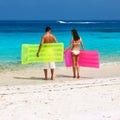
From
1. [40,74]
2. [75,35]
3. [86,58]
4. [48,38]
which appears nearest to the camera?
[48,38]

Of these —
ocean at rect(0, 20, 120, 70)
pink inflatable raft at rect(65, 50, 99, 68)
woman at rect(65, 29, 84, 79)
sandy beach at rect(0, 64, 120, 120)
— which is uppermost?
woman at rect(65, 29, 84, 79)

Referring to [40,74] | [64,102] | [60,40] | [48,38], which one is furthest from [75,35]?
[60,40]

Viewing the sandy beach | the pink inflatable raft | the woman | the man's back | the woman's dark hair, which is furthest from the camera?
the pink inflatable raft

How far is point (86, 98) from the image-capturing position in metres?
7.38

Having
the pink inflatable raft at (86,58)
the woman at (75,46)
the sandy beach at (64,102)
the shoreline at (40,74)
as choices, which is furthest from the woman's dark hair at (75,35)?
the sandy beach at (64,102)

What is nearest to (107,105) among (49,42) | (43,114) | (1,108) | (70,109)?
(70,109)

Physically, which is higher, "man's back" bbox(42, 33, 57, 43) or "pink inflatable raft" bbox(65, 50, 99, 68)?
"man's back" bbox(42, 33, 57, 43)

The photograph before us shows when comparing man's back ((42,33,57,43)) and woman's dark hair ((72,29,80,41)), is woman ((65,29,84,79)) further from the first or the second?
man's back ((42,33,57,43))

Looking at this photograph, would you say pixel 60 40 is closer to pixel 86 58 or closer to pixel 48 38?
pixel 86 58

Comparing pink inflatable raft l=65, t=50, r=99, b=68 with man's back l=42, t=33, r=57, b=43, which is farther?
pink inflatable raft l=65, t=50, r=99, b=68


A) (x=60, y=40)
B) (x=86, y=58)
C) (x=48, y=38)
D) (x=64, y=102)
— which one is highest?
(x=48, y=38)

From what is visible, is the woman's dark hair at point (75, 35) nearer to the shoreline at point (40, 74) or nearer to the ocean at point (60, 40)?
the shoreline at point (40, 74)

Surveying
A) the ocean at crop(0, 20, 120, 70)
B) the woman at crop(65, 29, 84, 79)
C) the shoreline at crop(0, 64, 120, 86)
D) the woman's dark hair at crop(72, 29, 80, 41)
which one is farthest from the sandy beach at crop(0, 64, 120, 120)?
the ocean at crop(0, 20, 120, 70)

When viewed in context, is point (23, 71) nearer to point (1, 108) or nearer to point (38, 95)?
point (38, 95)
